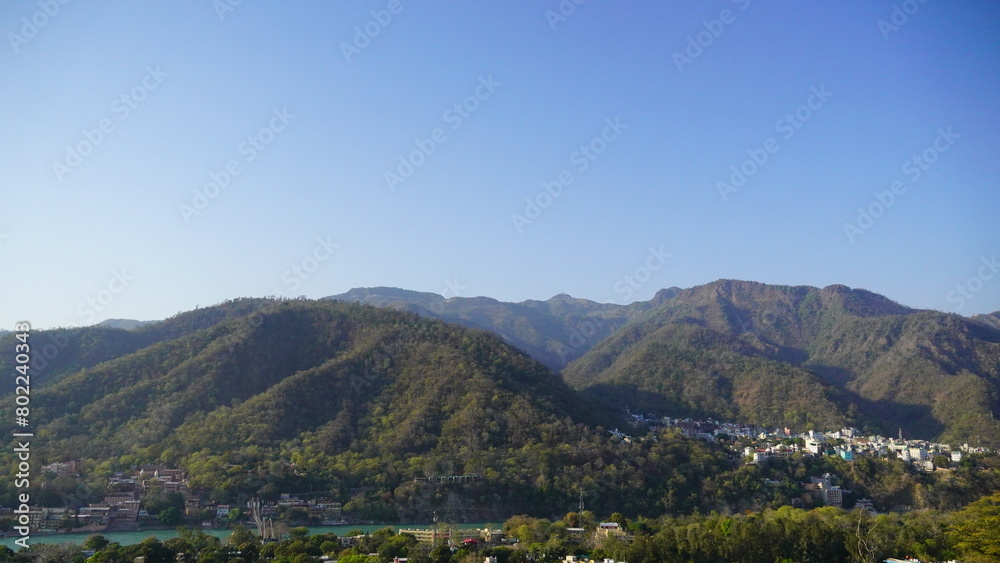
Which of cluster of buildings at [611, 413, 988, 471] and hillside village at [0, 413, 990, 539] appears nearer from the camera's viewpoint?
hillside village at [0, 413, 990, 539]

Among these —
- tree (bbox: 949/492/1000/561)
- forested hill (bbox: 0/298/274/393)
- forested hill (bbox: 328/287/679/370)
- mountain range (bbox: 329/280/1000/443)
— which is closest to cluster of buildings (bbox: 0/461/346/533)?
forested hill (bbox: 0/298/274/393)

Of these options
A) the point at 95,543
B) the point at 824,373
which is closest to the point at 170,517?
the point at 95,543

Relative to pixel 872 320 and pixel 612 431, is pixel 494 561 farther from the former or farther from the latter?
pixel 872 320

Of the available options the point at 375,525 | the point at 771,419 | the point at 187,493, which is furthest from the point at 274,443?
the point at 771,419

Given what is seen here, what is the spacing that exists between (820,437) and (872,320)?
4215 cm

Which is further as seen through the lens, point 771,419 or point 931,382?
point 931,382

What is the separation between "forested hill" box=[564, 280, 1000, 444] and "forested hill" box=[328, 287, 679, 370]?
1892cm

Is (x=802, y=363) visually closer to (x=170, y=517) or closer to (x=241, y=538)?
(x=170, y=517)

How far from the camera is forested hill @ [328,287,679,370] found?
11175cm

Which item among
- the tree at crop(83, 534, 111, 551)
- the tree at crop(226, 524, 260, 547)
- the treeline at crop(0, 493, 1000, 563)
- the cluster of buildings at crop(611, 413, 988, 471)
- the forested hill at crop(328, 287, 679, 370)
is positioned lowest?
the treeline at crop(0, 493, 1000, 563)

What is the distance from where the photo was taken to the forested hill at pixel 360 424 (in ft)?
106

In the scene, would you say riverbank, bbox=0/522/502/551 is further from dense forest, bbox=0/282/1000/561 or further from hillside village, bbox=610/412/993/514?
hillside village, bbox=610/412/993/514

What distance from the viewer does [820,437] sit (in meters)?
47.3

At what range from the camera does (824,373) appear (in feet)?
255
